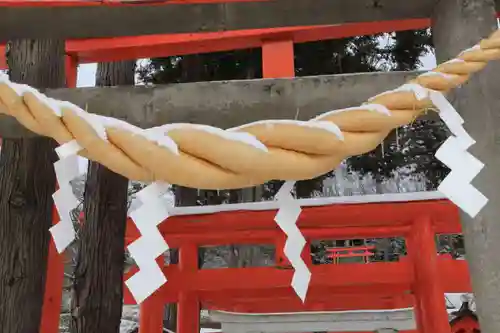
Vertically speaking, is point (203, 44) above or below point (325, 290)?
above

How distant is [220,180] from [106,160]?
0.16m

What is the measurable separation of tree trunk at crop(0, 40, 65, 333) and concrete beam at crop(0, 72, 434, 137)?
920mm

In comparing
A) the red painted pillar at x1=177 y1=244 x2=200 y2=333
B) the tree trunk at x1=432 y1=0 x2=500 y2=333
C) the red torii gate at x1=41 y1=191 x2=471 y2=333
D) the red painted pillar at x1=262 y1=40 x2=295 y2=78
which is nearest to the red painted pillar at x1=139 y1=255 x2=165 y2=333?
the red torii gate at x1=41 y1=191 x2=471 y2=333

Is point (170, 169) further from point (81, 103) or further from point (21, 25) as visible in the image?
point (21, 25)

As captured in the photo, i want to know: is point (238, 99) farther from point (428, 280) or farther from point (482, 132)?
point (428, 280)

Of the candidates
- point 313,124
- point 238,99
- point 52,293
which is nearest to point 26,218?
point 52,293

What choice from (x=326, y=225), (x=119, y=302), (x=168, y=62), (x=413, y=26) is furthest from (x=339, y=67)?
(x=119, y=302)

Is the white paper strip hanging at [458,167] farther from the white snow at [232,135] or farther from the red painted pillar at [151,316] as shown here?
the red painted pillar at [151,316]

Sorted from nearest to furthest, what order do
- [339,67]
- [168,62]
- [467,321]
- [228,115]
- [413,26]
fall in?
[228,115]
[413,26]
[467,321]
[339,67]
[168,62]

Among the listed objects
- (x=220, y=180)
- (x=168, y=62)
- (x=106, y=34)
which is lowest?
(x=220, y=180)

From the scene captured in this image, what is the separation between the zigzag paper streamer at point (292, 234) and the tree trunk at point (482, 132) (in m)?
0.48

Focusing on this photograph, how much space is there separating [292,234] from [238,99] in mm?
487

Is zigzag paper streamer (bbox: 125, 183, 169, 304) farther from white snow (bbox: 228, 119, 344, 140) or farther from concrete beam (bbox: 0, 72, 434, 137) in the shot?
concrete beam (bbox: 0, 72, 434, 137)

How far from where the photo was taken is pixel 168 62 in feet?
18.4
